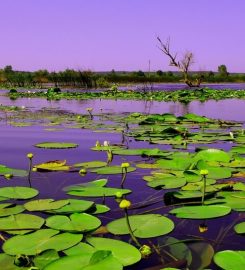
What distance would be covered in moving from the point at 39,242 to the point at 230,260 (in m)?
0.60

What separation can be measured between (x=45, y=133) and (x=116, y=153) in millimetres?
1685

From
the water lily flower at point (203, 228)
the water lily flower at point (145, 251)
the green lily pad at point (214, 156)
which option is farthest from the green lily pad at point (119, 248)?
the green lily pad at point (214, 156)

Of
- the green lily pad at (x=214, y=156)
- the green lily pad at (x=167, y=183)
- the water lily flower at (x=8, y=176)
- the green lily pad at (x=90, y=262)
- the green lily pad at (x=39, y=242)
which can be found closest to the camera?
the green lily pad at (x=90, y=262)

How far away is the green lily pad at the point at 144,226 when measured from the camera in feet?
4.87

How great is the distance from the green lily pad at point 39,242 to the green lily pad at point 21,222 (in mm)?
60

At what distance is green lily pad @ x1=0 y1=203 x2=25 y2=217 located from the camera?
1.70m

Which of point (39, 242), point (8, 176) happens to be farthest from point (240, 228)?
point (8, 176)

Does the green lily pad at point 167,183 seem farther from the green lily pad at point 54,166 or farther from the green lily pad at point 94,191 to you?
the green lily pad at point 54,166

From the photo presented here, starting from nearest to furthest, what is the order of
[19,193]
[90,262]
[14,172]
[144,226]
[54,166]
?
[90,262]
[144,226]
[19,193]
[14,172]
[54,166]

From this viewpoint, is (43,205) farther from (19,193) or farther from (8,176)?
(8,176)

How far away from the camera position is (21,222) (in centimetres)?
159

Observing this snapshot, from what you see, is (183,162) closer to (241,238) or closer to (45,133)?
(241,238)

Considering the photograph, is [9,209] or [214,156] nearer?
[9,209]

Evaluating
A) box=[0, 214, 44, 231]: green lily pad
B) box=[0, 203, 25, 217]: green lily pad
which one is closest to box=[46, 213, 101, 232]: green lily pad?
box=[0, 214, 44, 231]: green lily pad
